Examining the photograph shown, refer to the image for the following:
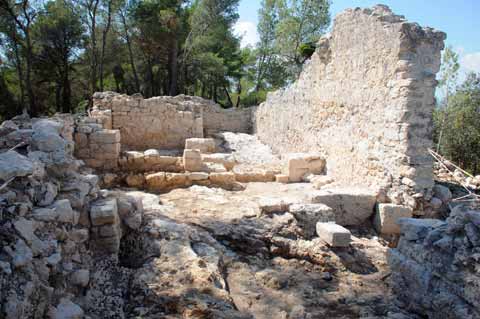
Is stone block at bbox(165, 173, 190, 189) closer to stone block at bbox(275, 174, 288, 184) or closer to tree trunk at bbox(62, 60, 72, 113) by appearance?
stone block at bbox(275, 174, 288, 184)

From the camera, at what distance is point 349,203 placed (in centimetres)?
602

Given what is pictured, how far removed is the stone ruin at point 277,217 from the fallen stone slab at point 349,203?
0.06 ft

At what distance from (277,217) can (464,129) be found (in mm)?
11525

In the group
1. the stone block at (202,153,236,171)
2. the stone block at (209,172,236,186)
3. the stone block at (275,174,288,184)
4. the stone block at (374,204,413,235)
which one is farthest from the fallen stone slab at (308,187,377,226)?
the stone block at (202,153,236,171)

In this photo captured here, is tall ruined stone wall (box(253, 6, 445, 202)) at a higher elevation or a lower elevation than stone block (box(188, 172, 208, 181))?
higher

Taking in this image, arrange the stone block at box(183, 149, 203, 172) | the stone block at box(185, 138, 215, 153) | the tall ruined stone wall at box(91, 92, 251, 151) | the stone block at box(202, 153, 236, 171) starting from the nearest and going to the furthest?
the stone block at box(183, 149, 203, 172), the stone block at box(202, 153, 236, 171), the stone block at box(185, 138, 215, 153), the tall ruined stone wall at box(91, 92, 251, 151)

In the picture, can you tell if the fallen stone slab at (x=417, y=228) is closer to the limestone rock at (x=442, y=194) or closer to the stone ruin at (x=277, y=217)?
the stone ruin at (x=277, y=217)

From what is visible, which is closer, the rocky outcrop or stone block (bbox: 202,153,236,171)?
the rocky outcrop

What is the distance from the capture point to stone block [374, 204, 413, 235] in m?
5.81

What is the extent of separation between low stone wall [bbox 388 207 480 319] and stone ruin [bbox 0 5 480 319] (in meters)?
0.01

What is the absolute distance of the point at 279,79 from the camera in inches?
934

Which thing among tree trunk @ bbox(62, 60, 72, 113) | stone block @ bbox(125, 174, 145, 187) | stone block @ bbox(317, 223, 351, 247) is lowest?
stone block @ bbox(317, 223, 351, 247)

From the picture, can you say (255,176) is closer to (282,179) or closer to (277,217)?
(282,179)

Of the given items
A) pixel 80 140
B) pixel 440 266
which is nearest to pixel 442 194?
pixel 440 266
